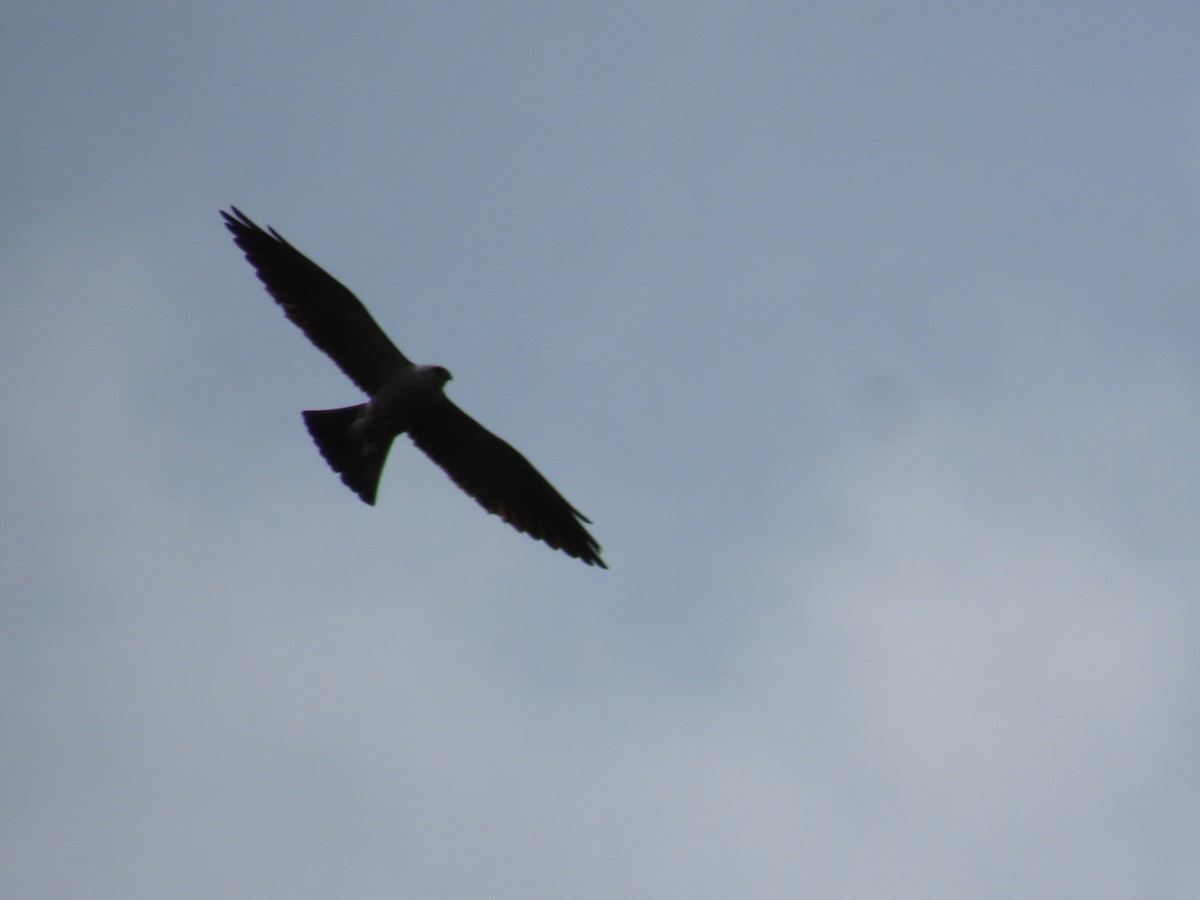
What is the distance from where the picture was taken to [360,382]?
39.4 ft

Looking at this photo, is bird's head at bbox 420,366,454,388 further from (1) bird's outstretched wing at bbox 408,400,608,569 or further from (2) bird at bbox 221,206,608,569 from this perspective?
(1) bird's outstretched wing at bbox 408,400,608,569

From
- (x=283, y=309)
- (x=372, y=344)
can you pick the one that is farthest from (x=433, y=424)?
(x=283, y=309)

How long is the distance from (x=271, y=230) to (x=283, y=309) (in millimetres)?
770

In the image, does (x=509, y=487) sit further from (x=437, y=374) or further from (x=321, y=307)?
(x=321, y=307)

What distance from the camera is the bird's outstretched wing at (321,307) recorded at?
38.5 ft

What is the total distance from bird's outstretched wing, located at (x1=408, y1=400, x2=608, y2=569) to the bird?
0.02 m

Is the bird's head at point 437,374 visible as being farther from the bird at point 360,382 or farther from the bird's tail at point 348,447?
the bird's tail at point 348,447

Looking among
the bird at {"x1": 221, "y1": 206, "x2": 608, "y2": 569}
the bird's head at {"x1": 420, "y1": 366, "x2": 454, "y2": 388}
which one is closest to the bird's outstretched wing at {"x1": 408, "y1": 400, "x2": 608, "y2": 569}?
the bird at {"x1": 221, "y1": 206, "x2": 608, "y2": 569}

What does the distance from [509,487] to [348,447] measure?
70.2 inches

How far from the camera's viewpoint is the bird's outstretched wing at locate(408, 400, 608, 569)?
12.4m

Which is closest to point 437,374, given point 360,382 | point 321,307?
point 360,382

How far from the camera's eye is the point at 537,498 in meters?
12.6

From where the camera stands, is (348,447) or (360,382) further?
(360,382)

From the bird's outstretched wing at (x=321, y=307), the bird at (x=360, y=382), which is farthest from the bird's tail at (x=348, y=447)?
the bird's outstretched wing at (x=321, y=307)
